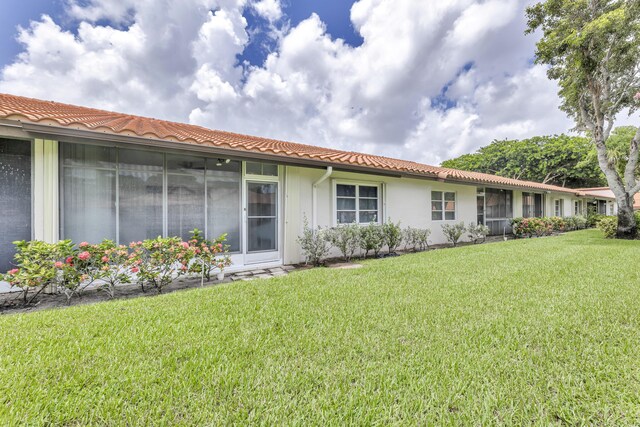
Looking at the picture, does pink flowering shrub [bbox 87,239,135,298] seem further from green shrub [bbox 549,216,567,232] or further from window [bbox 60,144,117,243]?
green shrub [bbox 549,216,567,232]

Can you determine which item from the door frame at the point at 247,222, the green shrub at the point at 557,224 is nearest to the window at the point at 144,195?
the door frame at the point at 247,222

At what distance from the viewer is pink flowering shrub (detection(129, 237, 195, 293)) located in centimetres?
475

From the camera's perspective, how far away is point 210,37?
406 inches

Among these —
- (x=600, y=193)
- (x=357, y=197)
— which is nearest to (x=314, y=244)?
(x=357, y=197)

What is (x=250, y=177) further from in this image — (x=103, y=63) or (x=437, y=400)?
(x=103, y=63)

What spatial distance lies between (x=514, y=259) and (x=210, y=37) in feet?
42.7

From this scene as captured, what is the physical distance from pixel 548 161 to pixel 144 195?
1722 inches

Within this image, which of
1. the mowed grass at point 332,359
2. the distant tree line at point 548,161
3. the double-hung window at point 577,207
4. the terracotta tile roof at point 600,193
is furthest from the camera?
the distant tree line at point 548,161

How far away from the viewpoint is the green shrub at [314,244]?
721 centimetres

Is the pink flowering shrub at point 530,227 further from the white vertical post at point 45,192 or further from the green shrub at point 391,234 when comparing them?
the white vertical post at point 45,192

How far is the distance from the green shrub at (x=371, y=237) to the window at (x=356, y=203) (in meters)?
0.82

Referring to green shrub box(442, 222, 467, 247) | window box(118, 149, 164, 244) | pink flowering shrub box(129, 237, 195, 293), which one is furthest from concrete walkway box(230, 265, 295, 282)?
green shrub box(442, 222, 467, 247)

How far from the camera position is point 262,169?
7.09 meters

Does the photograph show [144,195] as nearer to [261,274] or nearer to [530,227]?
[261,274]
